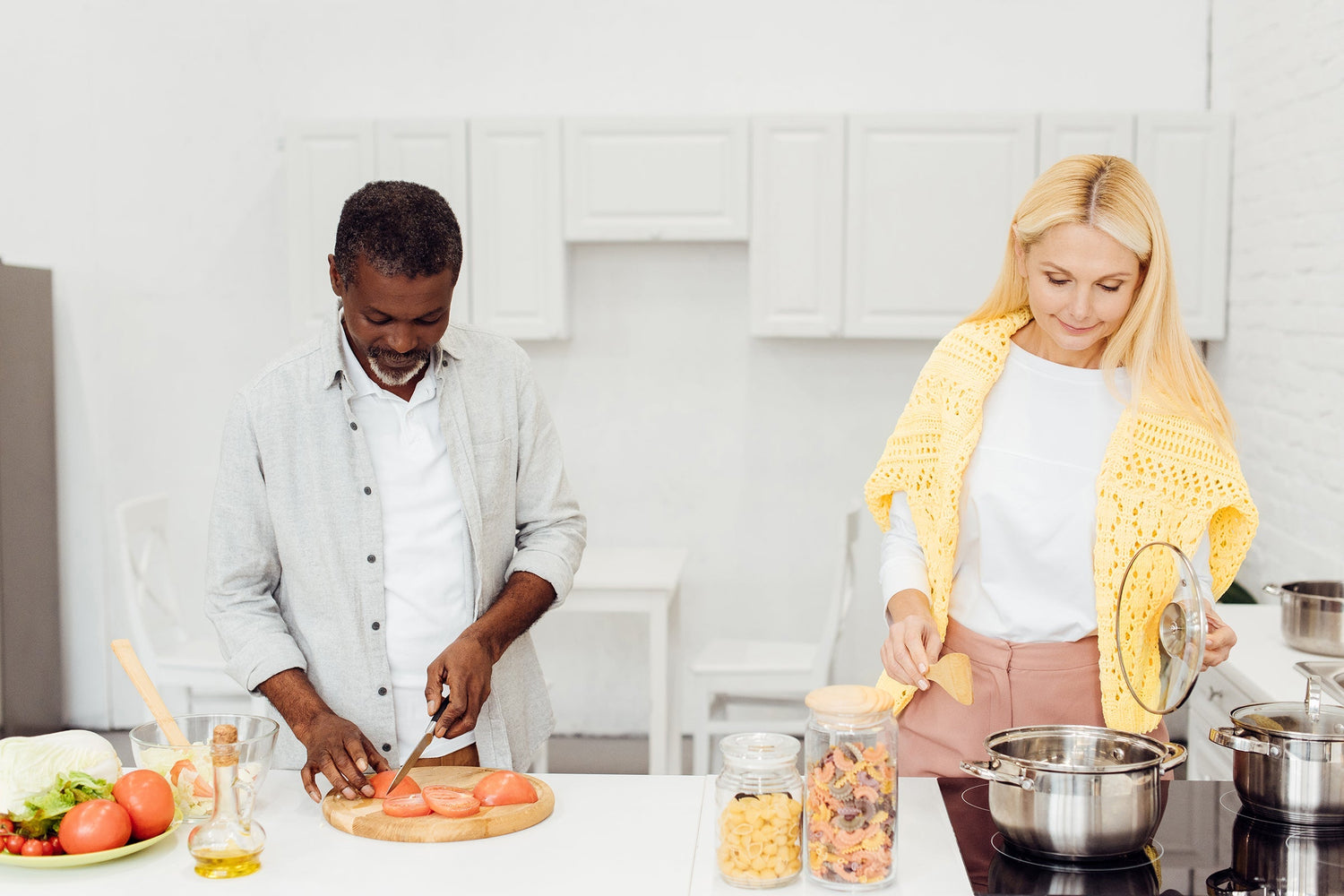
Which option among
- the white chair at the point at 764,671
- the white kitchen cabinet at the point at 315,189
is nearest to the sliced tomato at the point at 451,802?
the white chair at the point at 764,671

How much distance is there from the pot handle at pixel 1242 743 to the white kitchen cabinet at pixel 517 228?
274cm

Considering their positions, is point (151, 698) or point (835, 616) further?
point (835, 616)

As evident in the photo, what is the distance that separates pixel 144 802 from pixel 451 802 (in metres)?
0.35

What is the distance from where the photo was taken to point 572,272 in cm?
412

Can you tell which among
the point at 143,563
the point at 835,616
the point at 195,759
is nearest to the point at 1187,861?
the point at 195,759

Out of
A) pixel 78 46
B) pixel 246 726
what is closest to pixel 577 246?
pixel 78 46

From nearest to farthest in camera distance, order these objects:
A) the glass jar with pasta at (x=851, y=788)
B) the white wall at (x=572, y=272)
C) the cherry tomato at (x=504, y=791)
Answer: the glass jar with pasta at (x=851, y=788) → the cherry tomato at (x=504, y=791) → the white wall at (x=572, y=272)

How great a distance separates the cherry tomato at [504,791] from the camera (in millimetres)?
1457

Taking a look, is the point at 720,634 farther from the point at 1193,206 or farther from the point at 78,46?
the point at 78,46

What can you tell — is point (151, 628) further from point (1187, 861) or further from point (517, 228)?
point (1187, 861)

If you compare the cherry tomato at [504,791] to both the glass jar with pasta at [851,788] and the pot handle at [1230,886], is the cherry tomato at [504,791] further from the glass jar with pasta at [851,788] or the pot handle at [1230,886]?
the pot handle at [1230,886]

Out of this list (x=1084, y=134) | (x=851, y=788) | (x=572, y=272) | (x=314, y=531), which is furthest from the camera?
(x=572, y=272)

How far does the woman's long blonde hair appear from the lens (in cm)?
154

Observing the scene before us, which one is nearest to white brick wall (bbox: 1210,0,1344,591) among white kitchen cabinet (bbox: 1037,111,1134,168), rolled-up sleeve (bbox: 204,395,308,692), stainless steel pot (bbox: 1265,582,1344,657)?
white kitchen cabinet (bbox: 1037,111,1134,168)
